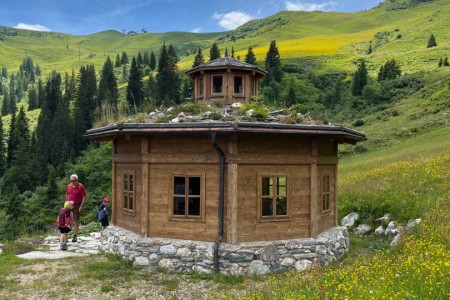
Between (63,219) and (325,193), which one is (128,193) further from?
(325,193)

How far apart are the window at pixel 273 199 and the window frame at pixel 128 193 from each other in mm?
4342

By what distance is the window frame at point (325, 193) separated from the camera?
14.0 m

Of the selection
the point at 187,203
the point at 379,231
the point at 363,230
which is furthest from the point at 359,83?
the point at 187,203

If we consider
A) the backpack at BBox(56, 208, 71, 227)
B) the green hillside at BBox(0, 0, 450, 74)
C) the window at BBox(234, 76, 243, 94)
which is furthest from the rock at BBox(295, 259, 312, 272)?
the green hillside at BBox(0, 0, 450, 74)

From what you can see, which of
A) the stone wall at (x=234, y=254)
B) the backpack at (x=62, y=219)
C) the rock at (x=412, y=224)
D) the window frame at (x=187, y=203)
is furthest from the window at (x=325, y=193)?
the backpack at (x=62, y=219)

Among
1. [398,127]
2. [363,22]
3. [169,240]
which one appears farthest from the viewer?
[363,22]

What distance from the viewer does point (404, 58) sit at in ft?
309

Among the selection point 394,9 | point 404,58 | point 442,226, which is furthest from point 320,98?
point 394,9

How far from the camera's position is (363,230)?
56.5 ft

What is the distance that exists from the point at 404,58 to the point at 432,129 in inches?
2375

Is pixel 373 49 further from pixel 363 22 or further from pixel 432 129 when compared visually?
pixel 432 129

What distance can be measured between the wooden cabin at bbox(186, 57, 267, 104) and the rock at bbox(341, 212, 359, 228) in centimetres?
701

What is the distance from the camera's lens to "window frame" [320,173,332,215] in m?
14.0

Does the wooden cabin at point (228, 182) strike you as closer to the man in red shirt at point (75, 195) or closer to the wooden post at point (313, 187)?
the wooden post at point (313, 187)
